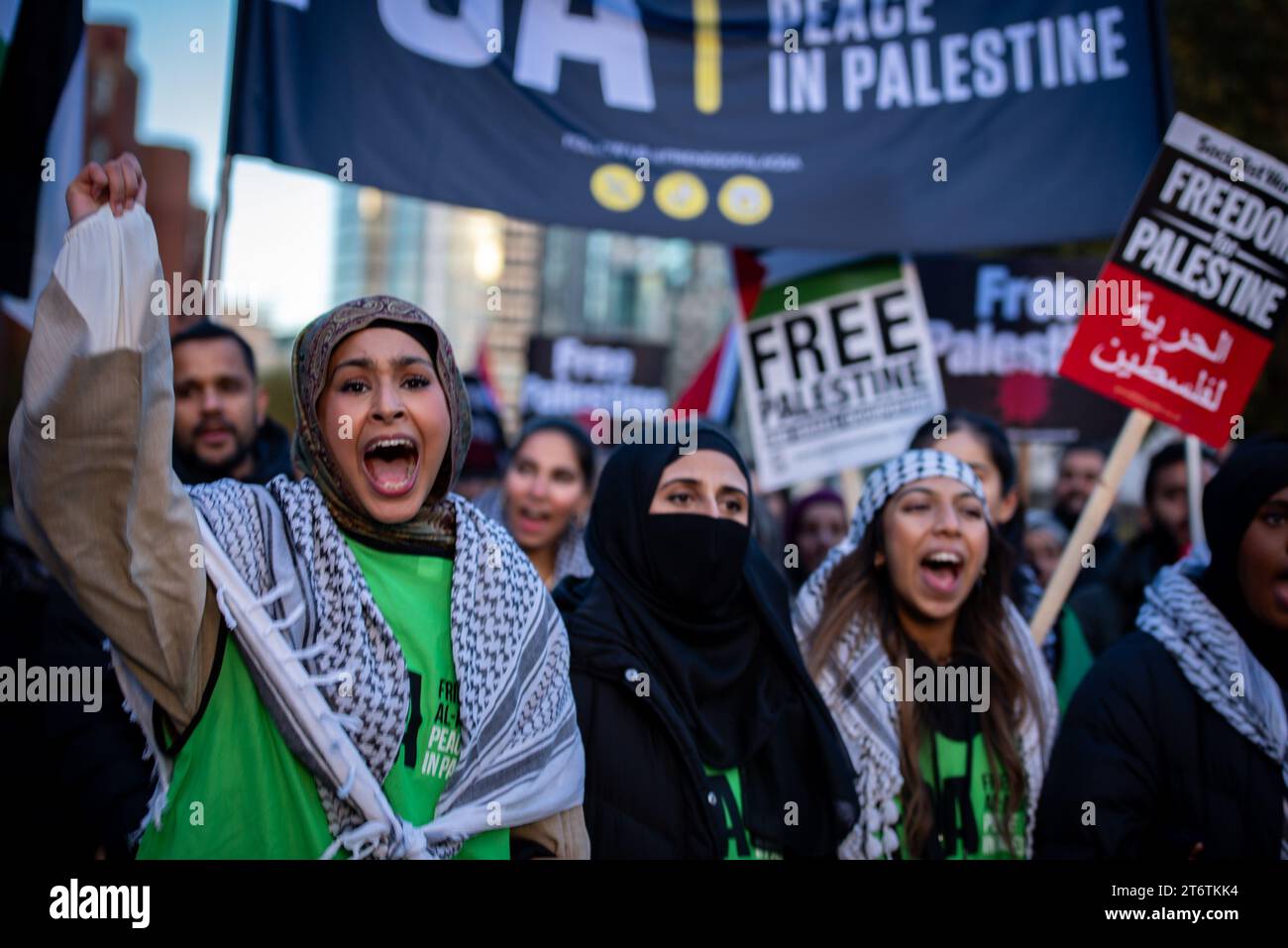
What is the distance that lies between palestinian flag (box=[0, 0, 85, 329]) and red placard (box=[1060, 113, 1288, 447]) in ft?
11.7

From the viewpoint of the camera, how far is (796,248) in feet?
17.8

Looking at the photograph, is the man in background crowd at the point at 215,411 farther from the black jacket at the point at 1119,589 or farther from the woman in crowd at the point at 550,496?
the black jacket at the point at 1119,589

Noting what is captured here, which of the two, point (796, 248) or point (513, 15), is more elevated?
point (513, 15)

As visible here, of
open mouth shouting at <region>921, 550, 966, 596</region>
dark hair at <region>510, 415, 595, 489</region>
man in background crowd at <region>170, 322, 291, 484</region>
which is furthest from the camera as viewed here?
dark hair at <region>510, 415, 595, 489</region>

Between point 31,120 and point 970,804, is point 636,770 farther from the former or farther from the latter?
point 31,120

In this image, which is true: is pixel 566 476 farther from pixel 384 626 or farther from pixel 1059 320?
pixel 1059 320

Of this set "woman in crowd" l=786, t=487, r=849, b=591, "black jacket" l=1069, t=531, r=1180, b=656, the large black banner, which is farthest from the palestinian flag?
"black jacket" l=1069, t=531, r=1180, b=656

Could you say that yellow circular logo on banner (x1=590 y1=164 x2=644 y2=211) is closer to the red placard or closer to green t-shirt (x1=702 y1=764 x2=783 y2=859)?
the red placard

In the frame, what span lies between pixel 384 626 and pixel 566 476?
104 inches

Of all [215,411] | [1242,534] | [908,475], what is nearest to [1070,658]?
[1242,534]

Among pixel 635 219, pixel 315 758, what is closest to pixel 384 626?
pixel 315 758

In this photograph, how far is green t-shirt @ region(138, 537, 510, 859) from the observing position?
232 cm

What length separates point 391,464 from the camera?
8.55 feet

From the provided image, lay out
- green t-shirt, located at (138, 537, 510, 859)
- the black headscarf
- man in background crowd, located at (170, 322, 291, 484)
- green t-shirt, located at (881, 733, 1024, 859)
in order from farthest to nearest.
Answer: man in background crowd, located at (170, 322, 291, 484)
the black headscarf
green t-shirt, located at (881, 733, 1024, 859)
green t-shirt, located at (138, 537, 510, 859)
